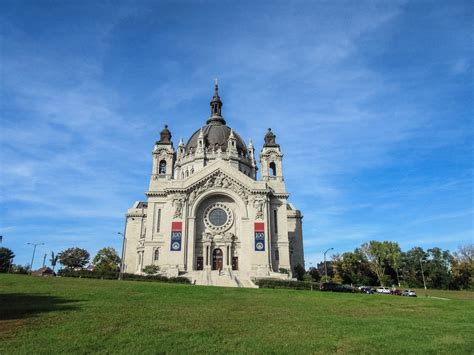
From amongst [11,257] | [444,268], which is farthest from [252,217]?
[11,257]

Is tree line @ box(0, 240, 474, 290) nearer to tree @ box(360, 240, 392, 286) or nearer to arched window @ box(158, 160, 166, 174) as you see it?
tree @ box(360, 240, 392, 286)

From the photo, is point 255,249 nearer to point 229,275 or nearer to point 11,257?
point 229,275

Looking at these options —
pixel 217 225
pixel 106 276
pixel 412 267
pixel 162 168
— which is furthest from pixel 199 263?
pixel 412 267

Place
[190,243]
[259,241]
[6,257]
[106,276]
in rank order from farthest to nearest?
1. [6,257]
2. [190,243]
3. [259,241]
4. [106,276]

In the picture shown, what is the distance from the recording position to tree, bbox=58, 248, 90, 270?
79262 mm

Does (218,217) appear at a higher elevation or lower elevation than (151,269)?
higher

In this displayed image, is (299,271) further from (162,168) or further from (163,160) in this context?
(163,160)

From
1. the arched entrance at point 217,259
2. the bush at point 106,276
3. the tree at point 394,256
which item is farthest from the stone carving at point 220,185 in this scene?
the tree at point 394,256

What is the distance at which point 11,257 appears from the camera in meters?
80.8

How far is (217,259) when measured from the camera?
5341cm

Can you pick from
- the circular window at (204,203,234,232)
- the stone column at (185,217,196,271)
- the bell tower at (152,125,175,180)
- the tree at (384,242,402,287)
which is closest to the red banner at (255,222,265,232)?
the circular window at (204,203,234,232)

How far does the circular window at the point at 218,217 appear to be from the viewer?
55406mm

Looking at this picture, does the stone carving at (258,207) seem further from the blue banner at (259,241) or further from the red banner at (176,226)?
the red banner at (176,226)

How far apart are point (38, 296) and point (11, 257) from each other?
72.0 metres
